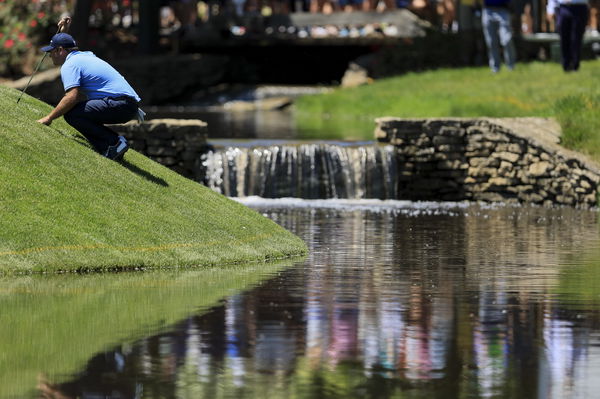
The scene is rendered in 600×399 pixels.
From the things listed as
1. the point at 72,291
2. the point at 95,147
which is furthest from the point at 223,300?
the point at 95,147

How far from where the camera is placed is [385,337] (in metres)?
11.6

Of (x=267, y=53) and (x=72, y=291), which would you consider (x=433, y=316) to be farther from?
(x=267, y=53)

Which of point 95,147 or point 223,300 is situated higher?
point 95,147

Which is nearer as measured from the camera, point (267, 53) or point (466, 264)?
point (466, 264)

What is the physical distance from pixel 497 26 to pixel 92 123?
22.8 metres

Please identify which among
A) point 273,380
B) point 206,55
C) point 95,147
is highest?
point 206,55

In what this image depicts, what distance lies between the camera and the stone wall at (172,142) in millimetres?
26812

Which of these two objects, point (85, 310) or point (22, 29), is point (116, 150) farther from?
point (22, 29)

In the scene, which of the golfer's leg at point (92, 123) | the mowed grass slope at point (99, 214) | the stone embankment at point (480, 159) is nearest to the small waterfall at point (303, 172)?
the stone embankment at point (480, 159)

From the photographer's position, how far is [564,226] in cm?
2119

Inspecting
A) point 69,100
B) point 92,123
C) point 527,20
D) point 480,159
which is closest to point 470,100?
point 480,159

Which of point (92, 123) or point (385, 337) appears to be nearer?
point (385, 337)

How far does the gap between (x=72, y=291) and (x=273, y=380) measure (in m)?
4.19

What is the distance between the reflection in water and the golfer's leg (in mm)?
2531
